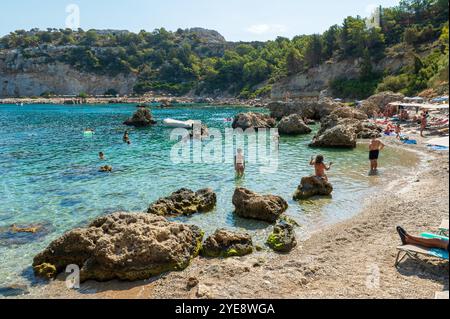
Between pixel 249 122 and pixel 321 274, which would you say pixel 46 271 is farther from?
pixel 249 122

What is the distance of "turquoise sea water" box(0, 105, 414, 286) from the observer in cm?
1318

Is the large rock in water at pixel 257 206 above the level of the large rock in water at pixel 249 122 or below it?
below

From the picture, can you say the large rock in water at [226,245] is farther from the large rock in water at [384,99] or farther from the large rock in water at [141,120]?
the large rock in water at [384,99]

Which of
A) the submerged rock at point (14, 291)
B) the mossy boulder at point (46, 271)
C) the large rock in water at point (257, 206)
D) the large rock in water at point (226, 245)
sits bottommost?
the submerged rock at point (14, 291)

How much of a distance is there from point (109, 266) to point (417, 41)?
3385 inches

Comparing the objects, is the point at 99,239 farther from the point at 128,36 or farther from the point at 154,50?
the point at 128,36

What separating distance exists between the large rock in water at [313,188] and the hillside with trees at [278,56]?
19.2 ft

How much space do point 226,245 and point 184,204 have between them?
171 inches

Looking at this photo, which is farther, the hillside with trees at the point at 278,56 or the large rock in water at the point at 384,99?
the hillside with trees at the point at 278,56

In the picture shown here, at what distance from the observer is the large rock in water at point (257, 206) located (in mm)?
13578

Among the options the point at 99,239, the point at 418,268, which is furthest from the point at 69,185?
the point at 418,268

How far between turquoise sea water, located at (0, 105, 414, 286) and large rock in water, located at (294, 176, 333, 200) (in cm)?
44

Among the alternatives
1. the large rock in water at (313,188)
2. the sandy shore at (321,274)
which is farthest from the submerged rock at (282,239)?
the large rock in water at (313,188)
